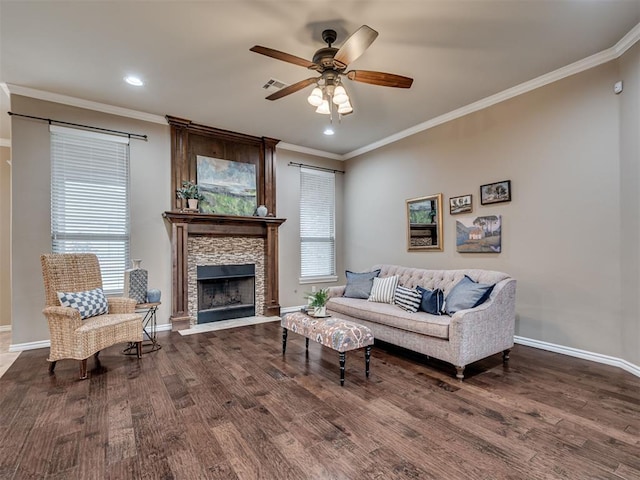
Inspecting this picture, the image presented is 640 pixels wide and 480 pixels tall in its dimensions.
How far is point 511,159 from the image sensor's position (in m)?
3.93

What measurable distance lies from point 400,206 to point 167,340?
412 centimetres

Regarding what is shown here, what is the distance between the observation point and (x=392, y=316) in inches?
135

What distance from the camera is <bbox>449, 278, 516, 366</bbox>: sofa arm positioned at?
2818mm

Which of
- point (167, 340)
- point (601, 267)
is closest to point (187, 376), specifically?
point (167, 340)

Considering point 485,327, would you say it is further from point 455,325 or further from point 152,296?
point 152,296

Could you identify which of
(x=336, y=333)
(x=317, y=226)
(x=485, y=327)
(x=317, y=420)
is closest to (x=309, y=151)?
(x=317, y=226)

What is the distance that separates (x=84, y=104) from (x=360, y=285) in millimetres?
4458

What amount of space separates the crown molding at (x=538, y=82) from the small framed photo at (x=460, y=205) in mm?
1187

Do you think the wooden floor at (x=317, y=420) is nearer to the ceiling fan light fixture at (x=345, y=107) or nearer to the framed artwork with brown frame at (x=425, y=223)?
the framed artwork with brown frame at (x=425, y=223)

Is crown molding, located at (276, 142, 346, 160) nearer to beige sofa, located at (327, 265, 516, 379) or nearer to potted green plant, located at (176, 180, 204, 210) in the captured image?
potted green plant, located at (176, 180, 204, 210)

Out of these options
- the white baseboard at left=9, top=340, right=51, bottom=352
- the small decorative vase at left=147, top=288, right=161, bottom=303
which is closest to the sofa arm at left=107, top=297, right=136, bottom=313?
the small decorative vase at left=147, top=288, right=161, bottom=303

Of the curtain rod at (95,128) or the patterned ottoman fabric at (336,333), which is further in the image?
the curtain rod at (95,128)

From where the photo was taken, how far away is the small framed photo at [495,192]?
394 cm

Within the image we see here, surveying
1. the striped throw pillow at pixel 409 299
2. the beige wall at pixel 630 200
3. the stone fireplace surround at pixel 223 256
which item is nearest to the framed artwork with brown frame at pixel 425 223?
the striped throw pillow at pixel 409 299
